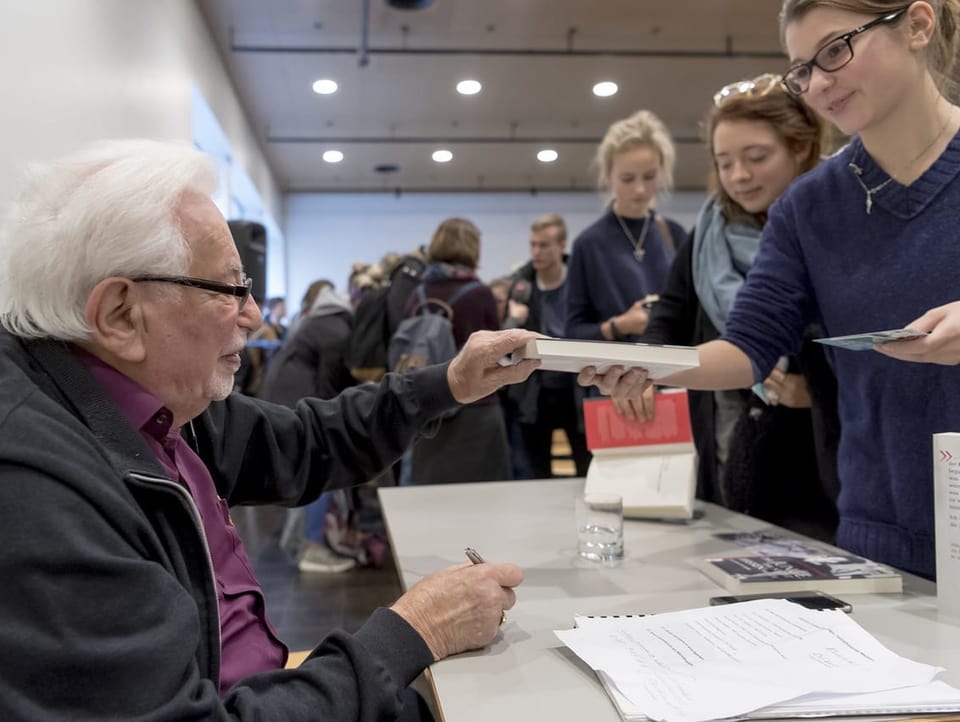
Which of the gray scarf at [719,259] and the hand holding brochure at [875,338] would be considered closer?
the hand holding brochure at [875,338]

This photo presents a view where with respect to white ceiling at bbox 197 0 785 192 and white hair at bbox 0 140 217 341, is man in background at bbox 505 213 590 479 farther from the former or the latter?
white ceiling at bbox 197 0 785 192

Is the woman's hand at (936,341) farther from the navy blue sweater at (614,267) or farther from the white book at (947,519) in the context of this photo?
the navy blue sweater at (614,267)

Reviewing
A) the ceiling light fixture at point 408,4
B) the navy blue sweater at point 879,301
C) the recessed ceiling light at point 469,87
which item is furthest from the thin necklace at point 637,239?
the recessed ceiling light at point 469,87

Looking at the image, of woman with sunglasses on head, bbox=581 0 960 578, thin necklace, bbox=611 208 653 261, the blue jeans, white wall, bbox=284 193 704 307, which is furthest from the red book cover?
white wall, bbox=284 193 704 307

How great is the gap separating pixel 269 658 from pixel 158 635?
399 mm

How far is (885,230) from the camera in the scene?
1298 mm

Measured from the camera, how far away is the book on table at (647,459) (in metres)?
1.67

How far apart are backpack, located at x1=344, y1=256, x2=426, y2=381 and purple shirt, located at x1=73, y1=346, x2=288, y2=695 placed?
2.43m

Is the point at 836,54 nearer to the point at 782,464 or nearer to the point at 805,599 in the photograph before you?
the point at 805,599

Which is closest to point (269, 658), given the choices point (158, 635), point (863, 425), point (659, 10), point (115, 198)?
point (158, 635)

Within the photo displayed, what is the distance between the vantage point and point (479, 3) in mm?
6152

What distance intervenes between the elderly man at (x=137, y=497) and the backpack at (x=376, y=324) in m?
2.37

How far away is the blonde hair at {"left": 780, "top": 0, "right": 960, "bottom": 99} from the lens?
1203mm

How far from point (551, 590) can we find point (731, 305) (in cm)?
91
